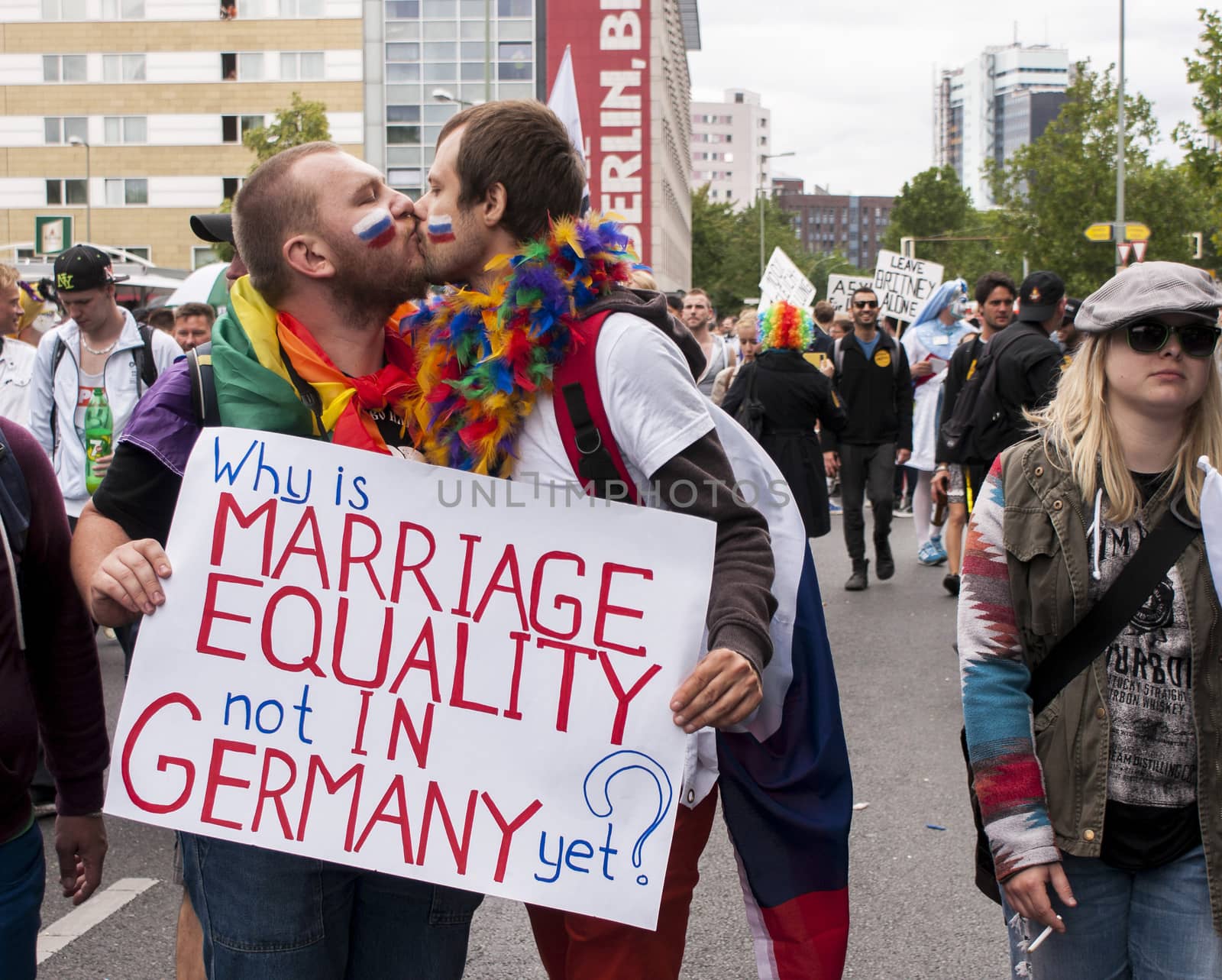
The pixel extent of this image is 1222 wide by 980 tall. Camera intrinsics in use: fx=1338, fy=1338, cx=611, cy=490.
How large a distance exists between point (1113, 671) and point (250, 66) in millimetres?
61739

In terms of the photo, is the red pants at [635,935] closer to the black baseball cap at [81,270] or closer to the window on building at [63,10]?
the black baseball cap at [81,270]

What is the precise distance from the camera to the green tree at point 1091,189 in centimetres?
3406

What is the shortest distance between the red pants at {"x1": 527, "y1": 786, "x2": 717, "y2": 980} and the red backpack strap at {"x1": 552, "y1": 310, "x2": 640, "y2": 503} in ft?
1.97

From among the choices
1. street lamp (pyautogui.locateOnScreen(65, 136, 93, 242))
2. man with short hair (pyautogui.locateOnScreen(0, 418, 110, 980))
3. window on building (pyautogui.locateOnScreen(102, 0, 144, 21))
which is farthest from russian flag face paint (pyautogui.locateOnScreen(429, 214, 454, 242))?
window on building (pyautogui.locateOnScreen(102, 0, 144, 21))

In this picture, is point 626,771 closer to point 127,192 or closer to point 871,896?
point 871,896

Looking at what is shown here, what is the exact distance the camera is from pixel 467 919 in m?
2.37

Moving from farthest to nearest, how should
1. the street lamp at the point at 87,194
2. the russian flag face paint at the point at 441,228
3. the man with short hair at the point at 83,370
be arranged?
the street lamp at the point at 87,194 → the man with short hair at the point at 83,370 → the russian flag face paint at the point at 441,228

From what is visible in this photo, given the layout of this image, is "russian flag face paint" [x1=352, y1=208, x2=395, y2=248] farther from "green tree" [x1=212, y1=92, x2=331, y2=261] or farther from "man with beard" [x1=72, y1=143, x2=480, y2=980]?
"green tree" [x1=212, y1=92, x2=331, y2=261]

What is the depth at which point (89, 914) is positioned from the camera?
4172 millimetres

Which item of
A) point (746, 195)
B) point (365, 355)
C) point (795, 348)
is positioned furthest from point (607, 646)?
point (746, 195)

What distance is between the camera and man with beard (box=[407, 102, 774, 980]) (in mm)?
2203

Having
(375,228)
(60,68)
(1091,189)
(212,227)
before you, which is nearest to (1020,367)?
(212,227)

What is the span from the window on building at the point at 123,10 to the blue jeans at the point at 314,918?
6383 cm

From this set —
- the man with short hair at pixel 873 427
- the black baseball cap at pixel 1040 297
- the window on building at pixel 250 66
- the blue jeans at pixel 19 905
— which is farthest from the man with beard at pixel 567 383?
the window on building at pixel 250 66
